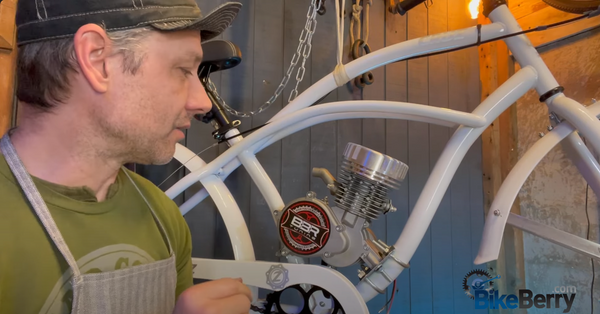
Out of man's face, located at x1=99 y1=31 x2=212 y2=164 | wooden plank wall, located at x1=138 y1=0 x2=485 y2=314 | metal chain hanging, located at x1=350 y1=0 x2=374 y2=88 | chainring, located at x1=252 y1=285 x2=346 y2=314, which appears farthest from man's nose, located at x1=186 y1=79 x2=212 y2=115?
metal chain hanging, located at x1=350 y1=0 x2=374 y2=88

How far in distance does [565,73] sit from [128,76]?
5.59ft

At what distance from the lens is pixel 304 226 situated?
0.91 metres

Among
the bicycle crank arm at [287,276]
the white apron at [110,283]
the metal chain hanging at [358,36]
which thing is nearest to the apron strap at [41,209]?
the white apron at [110,283]

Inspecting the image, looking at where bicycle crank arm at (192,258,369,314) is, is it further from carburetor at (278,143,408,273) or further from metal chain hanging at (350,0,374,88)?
metal chain hanging at (350,0,374,88)

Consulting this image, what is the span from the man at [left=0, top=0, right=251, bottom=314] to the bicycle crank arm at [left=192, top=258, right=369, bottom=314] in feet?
1.11

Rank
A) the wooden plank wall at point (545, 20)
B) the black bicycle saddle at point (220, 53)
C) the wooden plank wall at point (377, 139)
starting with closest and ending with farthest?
the black bicycle saddle at point (220, 53)
the wooden plank wall at point (377, 139)
the wooden plank wall at point (545, 20)

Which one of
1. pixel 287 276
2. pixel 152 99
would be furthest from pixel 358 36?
pixel 152 99

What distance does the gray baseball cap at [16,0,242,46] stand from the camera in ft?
1.61

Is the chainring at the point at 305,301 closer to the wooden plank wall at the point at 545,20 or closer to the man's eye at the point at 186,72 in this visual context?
the man's eye at the point at 186,72

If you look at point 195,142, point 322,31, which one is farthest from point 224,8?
point 322,31

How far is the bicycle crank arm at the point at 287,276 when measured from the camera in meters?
0.83

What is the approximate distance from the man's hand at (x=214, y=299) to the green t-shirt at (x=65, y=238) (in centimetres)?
12

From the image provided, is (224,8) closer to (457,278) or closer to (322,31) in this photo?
(322,31)

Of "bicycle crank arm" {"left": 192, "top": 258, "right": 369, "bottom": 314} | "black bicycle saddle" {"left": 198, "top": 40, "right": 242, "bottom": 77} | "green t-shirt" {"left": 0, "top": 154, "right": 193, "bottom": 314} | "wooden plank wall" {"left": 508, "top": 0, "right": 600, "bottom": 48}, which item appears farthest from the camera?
"wooden plank wall" {"left": 508, "top": 0, "right": 600, "bottom": 48}
